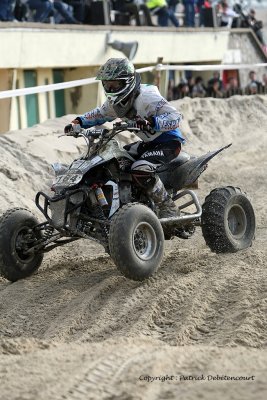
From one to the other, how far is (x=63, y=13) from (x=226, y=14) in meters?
9.10

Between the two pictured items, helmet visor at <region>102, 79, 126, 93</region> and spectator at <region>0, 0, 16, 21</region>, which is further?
Answer: spectator at <region>0, 0, 16, 21</region>

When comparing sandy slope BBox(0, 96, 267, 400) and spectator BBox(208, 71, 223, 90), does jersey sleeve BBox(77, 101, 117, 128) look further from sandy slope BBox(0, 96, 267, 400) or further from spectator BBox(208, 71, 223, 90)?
spectator BBox(208, 71, 223, 90)

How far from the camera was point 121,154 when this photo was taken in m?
7.88

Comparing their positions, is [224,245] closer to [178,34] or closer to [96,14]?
[96,14]

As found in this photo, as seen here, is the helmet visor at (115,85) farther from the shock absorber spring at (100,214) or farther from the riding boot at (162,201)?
the shock absorber spring at (100,214)

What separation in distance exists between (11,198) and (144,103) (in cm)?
304

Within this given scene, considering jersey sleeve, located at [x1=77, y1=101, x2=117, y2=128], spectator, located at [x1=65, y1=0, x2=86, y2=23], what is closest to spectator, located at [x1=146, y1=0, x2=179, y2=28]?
spectator, located at [x1=65, y1=0, x2=86, y2=23]

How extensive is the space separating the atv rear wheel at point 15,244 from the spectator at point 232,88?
1435 centimetres

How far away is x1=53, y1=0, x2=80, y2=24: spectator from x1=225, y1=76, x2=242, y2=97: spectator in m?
4.48

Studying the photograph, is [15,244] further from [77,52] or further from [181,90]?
[181,90]

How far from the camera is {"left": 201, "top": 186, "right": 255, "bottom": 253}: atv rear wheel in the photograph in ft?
27.6

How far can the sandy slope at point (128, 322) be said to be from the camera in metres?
4.70

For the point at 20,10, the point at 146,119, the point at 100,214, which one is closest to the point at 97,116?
the point at 146,119

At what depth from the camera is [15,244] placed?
7.79 metres
